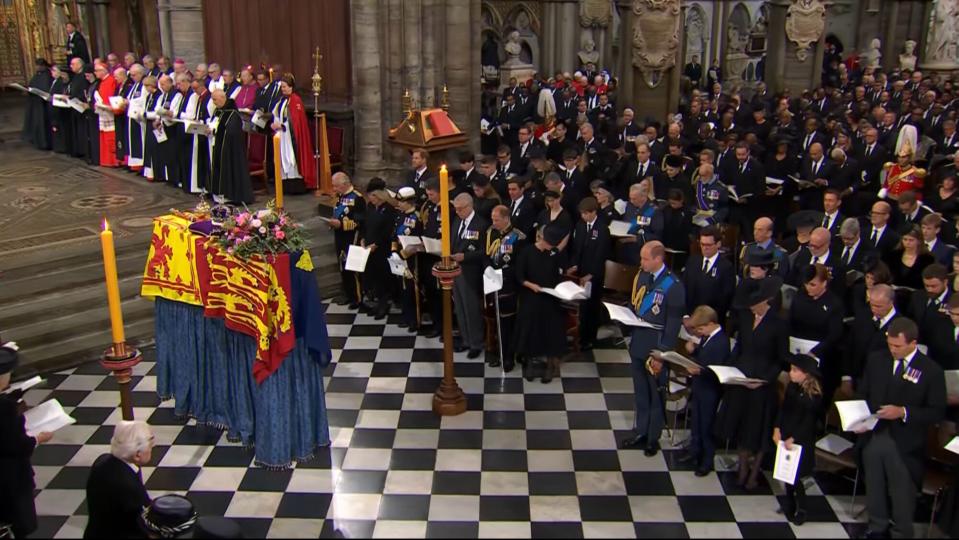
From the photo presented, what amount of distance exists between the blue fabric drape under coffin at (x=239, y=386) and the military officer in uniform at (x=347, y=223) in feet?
10.6

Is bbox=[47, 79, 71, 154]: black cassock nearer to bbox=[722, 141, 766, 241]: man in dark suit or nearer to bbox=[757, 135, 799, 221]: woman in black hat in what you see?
bbox=[722, 141, 766, 241]: man in dark suit

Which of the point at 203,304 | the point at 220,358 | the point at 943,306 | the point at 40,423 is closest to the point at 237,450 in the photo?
the point at 220,358

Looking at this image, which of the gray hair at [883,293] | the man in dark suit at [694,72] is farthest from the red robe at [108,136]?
the man in dark suit at [694,72]

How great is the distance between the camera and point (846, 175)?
1277 centimetres

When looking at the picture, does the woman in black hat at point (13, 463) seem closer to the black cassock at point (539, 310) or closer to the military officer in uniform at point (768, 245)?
the black cassock at point (539, 310)

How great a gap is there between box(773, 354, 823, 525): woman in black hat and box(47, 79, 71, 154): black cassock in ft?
48.8

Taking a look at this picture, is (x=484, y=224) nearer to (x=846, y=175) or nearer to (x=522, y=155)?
(x=522, y=155)

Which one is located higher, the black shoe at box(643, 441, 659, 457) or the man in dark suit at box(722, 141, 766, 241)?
the man in dark suit at box(722, 141, 766, 241)

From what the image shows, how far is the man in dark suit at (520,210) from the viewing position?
34.7 ft

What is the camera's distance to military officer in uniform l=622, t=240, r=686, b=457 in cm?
770

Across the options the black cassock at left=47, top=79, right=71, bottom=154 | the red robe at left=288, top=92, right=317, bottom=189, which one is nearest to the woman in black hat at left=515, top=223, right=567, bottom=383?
the red robe at left=288, top=92, right=317, bottom=189

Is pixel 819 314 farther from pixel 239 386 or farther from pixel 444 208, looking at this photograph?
pixel 239 386

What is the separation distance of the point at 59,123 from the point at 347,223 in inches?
364

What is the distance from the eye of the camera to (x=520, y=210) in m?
10.6
